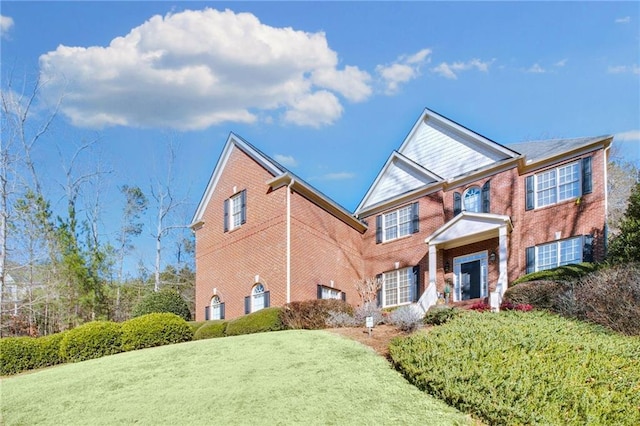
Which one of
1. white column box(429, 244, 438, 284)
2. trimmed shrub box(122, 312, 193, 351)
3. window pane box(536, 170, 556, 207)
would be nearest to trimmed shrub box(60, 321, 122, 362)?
trimmed shrub box(122, 312, 193, 351)

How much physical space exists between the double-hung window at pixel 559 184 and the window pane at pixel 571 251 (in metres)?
1.54

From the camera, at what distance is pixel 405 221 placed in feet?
72.4

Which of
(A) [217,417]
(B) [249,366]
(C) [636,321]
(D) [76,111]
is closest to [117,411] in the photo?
(A) [217,417]

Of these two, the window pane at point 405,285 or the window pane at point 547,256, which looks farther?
the window pane at point 405,285

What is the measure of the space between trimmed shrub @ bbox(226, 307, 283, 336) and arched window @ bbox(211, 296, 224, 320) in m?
5.29

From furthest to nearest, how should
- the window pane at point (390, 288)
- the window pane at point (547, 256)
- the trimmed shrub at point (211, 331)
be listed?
the window pane at point (390, 288) → the window pane at point (547, 256) → the trimmed shrub at point (211, 331)

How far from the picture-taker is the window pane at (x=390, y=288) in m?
21.7

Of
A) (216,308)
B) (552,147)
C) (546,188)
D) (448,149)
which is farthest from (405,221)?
(216,308)

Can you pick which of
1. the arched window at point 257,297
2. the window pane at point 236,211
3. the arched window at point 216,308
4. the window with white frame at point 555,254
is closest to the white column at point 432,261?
the window with white frame at point 555,254

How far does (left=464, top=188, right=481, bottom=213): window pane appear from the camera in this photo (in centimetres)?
2044

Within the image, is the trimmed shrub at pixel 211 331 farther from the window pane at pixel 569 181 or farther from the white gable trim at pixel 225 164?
the window pane at pixel 569 181

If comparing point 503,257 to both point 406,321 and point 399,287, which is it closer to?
point 399,287

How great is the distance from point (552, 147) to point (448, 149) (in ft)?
13.6

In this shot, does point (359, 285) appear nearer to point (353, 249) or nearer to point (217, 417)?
point (353, 249)
